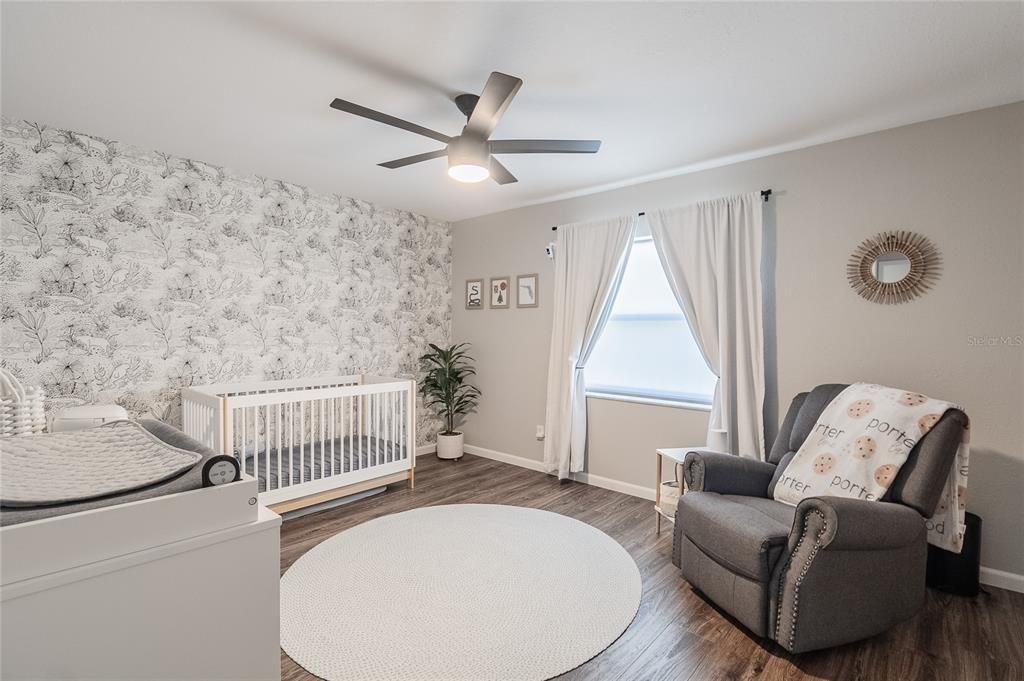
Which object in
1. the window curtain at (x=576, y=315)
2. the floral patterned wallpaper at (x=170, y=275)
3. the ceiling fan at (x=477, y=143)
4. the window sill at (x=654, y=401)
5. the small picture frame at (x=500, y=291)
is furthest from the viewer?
the small picture frame at (x=500, y=291)

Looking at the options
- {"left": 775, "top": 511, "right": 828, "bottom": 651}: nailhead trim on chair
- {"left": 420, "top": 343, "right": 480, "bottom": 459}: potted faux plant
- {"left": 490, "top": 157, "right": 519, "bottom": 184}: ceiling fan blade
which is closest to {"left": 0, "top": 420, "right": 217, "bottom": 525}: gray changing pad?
{"left": 490, "top": 157, "right": 519, "bottom": 184}: ceiling fan blade

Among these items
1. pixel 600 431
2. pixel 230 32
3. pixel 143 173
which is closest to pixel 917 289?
pixel 600 431

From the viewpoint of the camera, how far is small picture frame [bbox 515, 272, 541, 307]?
14.0 feet

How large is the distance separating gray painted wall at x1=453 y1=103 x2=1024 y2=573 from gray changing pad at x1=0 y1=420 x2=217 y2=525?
299 centimetres

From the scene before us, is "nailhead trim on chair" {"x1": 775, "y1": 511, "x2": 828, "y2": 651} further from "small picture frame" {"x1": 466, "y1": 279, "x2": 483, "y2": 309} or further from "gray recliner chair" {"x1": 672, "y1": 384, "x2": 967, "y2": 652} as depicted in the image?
"small picture frame" {"x1": 466, "y1": 279, "x2": 483, "y2": 309}

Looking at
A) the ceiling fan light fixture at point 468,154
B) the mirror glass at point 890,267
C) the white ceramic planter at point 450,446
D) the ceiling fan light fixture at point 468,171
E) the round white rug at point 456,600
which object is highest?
the ceiling fan light fixture at point 468,154

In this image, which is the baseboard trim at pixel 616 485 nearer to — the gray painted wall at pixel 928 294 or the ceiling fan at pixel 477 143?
the gray painted wall at pixel 928 294

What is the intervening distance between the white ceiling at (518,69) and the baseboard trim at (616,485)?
2391mm

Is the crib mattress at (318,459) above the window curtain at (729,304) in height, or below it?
below

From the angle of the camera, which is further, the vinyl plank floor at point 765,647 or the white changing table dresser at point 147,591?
the vinyl plank floor at point 765,647

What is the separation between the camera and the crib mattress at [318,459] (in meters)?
3.00

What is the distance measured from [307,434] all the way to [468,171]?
8.65 ft

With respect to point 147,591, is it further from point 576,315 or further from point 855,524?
point 576,315

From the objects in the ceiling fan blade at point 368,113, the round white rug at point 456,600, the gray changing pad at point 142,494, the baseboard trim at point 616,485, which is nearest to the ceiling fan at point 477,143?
the ceiling fan blade at point 368,113
